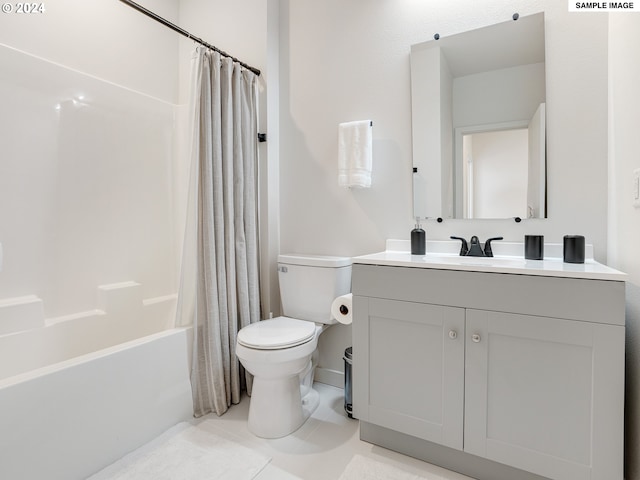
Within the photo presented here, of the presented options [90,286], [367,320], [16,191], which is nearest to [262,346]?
Result: [367,320]

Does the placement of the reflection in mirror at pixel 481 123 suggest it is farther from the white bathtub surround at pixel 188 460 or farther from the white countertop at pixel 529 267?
the white bathtub surround at pixel 188 460

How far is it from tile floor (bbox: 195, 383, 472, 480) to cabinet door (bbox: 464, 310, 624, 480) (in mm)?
320

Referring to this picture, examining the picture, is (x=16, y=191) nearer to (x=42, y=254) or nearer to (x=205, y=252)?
(x=42, y=254)

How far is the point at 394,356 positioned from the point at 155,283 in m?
1.82

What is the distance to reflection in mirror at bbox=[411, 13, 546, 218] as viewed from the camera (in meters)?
1.57

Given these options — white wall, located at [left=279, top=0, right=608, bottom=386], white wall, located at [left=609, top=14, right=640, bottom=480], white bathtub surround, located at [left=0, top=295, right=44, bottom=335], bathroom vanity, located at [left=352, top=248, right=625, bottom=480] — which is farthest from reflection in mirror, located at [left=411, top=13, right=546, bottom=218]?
white bathtub surround, located at [left=0, top=295, right=44, bottom=335]

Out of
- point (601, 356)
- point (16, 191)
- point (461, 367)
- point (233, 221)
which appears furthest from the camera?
point (233, 221)

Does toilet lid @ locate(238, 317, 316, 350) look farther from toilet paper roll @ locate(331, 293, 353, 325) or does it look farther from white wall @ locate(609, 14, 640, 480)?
white wall @ locate(609, 14, 640, 480)

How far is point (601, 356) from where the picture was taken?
3.51 feet

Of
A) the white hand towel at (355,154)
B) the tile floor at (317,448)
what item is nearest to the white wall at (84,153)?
the tile floor at (317,448)

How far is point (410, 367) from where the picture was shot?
54.7 inches

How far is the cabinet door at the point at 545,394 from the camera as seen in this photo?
3.50 ft

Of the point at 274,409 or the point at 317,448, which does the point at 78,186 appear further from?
the point at 317,448

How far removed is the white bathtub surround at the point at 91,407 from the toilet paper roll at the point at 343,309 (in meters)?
0.81
